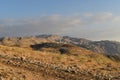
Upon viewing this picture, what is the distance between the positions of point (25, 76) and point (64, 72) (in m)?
4.36

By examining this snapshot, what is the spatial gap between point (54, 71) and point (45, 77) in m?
2.16

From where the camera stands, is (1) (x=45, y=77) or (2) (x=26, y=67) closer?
(1) (x=45, y=77)

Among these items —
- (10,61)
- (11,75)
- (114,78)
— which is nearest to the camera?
(11,75)

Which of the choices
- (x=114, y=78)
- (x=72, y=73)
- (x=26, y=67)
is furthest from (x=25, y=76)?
(x=114, y=78)

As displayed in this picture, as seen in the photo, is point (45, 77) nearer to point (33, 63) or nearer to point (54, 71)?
point (54, 71)

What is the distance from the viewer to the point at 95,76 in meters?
28.8

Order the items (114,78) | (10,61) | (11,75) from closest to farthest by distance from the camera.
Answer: (11,75) < (114,78) < (10,61)

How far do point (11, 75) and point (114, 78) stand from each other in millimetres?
10216

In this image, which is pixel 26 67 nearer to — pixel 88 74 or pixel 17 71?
pixel 17 71

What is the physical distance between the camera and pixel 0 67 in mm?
28859

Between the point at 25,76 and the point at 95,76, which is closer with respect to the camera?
the point at 25,76

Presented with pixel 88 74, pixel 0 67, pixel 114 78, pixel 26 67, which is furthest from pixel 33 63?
pixel 114 78

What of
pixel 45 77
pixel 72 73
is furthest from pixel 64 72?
pixel 45 77

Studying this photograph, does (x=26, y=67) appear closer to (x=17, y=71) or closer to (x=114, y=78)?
(x=17, y=71)
